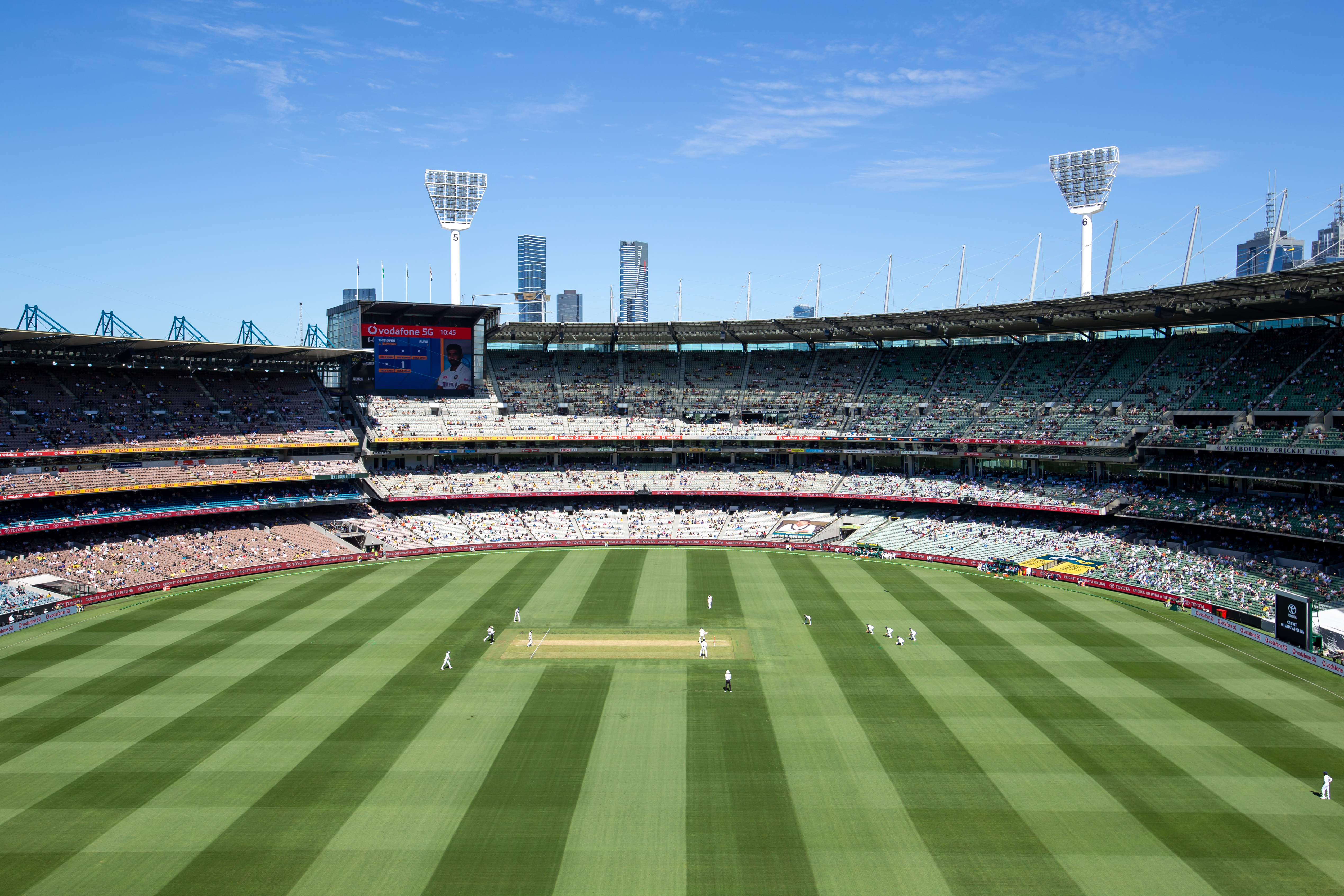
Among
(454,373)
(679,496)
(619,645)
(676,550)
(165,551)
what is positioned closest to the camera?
(619,645)

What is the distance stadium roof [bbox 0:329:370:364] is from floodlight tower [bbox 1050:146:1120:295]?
59116mm

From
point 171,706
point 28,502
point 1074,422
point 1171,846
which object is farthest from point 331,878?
point 1074,422

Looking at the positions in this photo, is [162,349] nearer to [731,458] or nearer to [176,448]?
[176,448]

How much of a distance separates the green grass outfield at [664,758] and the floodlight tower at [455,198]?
43.0 m

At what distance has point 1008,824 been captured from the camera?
71.4 ft

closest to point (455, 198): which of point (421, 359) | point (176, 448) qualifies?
point (421, 359)

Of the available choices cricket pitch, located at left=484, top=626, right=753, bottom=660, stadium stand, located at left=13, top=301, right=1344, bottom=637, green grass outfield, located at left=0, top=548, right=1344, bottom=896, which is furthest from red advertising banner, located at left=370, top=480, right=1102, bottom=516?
cricket pitch, located at left=484, top=626, right=753, bottom=660

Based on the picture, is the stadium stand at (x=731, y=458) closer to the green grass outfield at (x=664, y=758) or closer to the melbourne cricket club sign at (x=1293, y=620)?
the melbourne cricket club sign at (x=1293, y=620)

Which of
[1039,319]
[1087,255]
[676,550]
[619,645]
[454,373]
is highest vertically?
[1087,255]

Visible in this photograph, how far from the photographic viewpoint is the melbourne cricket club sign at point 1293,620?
35406mm

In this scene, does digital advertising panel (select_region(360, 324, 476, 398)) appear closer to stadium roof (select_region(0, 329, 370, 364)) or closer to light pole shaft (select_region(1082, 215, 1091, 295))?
stadium roof (select_region(0, 329, 370, 364))

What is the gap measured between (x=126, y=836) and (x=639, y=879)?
13758 mm

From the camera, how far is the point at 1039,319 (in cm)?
6600

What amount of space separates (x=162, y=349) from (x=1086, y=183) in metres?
71.3
